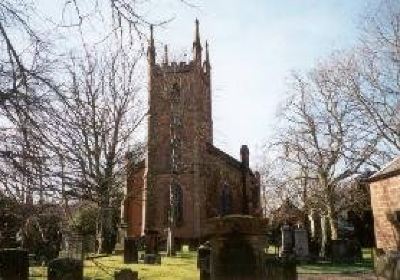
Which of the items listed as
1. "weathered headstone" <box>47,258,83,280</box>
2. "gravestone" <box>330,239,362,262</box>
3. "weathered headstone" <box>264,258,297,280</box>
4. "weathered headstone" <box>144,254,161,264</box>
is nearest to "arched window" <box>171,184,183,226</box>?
"gravestone" <box>330,239,362,262</box>

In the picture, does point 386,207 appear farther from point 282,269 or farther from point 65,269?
point 65,269

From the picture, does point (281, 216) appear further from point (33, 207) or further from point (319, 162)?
point (33, 207)

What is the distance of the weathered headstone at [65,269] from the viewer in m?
10.8

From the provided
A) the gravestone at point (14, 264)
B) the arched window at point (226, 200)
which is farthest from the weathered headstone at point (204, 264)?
the arched window at point (226, 200)

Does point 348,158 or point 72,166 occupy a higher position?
point 348,158

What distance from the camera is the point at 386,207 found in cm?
1981

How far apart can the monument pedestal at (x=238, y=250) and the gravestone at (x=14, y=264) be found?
474 cm

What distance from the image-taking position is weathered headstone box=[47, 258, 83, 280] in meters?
10.8

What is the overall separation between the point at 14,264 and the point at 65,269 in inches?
57.8

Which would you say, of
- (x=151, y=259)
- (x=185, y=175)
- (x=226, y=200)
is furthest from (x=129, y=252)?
(x=226, y=200)

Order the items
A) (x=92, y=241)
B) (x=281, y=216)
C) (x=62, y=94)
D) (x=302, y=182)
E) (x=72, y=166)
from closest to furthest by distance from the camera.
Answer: (x=62, y=94), (x=72, y=166), (x=92, y=241), (x=302, y=182), (x=281, y=216)

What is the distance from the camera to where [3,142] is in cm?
470

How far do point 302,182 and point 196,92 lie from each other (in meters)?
11.5

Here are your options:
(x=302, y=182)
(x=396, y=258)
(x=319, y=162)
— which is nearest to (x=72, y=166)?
(x=396, y=258)
